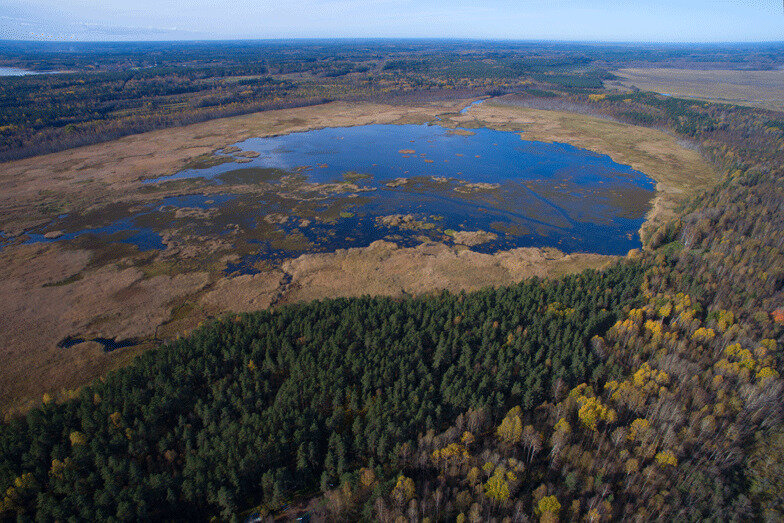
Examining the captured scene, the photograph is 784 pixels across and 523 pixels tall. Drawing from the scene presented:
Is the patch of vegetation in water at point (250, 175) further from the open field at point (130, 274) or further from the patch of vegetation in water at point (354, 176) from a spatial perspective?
the patch of vegetation in water at point (354, 176)

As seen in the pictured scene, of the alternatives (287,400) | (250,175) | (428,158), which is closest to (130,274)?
(287,400)

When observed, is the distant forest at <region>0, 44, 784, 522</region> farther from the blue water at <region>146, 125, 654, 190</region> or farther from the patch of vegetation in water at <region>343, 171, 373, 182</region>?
the blue water at <region>146, 125, 654, 190</region>

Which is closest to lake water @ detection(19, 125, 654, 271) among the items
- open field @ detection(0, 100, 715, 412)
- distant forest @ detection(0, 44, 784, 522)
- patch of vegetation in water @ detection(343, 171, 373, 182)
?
patch of vegetation in water @ detection(343, 171, 373, 182)

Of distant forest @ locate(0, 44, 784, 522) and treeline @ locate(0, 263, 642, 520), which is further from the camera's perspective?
treeline @ locate(0, 263, 642, 520)

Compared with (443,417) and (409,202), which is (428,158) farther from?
(443,417)

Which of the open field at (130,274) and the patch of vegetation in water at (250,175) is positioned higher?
the patch of vegetation in water at (250,175)

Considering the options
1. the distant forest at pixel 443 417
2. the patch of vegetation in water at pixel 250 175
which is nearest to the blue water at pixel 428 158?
the patch of vegetation in water at pixel 250 175

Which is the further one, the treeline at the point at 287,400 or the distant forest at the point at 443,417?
the treeline at the point at 287,400
